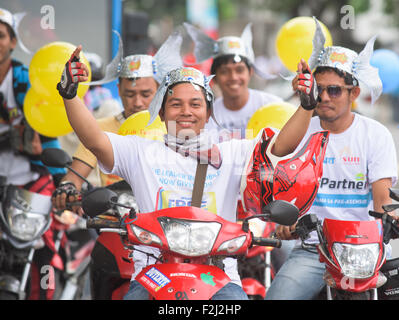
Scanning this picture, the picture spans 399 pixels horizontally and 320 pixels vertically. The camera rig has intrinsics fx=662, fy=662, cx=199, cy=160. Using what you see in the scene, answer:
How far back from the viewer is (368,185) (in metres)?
3.97

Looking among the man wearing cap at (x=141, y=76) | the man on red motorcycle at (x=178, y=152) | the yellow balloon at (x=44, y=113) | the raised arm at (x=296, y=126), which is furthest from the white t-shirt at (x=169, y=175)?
the yellow balloon at (x=44, y=113)

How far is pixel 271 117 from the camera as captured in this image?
4.60m

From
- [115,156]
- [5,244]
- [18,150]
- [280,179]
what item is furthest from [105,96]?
[280,179]

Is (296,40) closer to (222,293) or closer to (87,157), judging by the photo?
(87,157)

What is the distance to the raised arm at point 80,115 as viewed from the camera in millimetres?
3107

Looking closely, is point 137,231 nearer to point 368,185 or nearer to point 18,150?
point 368,185

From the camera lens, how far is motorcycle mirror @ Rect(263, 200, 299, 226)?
288 cm

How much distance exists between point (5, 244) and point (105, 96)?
2.82 metres

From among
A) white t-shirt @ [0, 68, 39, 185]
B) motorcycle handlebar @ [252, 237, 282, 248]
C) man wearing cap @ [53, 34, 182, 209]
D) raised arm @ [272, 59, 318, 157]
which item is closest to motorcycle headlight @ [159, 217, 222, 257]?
motorcycle handlebar @ [252, 237, 282, 248]

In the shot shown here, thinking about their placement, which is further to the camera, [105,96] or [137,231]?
[105,96]

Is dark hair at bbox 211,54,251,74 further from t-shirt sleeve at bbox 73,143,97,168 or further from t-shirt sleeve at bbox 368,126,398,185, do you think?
t-shirt sleeve at bbox 368,126,398,185

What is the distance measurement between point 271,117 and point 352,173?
0.86m

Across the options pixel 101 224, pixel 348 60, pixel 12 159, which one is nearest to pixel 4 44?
pixel 12 159
